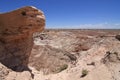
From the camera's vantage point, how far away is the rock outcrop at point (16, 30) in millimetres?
11102

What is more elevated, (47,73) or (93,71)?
(93,71)

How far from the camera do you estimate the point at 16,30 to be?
1159cm

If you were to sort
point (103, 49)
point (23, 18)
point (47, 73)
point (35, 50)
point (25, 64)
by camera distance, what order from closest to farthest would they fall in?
point (23, 18) < point (25, 64) < point (47, 73) < point (103, 49) < point (35, 50)

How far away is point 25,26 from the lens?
11.4 metres

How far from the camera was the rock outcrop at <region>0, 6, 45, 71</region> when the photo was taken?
11.1 metres

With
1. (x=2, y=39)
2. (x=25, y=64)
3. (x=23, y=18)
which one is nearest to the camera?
(x=23, y=18)

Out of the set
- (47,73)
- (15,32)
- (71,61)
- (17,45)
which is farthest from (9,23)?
(71,61)

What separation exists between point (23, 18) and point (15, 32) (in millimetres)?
1195

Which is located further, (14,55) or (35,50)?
(35,50)

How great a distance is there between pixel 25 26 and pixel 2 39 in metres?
1.80

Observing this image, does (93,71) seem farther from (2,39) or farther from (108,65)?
(2,39)

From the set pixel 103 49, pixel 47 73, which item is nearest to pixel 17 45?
pixel 47 73

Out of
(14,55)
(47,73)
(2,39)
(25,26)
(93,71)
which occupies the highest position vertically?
(25,26)

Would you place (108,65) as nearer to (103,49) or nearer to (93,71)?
(93,71)
